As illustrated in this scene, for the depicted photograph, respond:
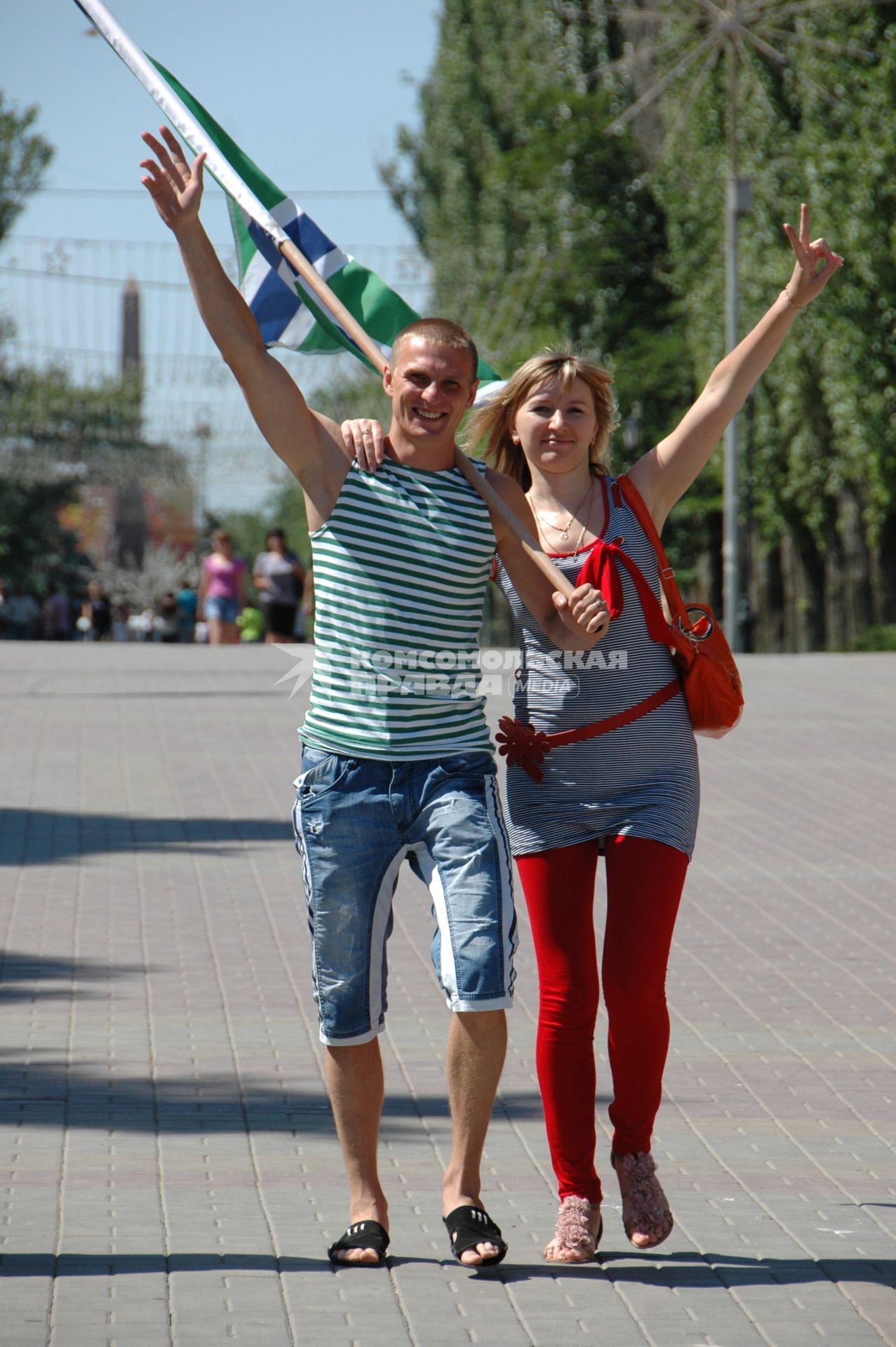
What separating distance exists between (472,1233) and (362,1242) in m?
0.22

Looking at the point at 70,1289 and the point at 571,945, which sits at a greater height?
the point at 571,945

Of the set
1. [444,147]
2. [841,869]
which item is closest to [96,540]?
[444,147]

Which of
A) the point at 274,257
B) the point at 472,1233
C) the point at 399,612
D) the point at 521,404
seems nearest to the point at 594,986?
the point at 472,1233

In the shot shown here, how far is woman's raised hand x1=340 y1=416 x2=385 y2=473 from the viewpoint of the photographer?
3.69 metres

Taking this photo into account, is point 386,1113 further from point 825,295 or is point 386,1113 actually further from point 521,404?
point 825,295

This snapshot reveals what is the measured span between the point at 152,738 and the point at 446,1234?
33.0ft

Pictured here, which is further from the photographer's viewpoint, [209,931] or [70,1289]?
[209,931]

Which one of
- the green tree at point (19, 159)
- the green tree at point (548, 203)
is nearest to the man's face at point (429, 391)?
the green tree at point (548, 203)

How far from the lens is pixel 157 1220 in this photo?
3.98m

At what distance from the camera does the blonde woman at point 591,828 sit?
3.79 m

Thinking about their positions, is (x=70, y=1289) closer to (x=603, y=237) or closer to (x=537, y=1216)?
(x=537, y=1216)

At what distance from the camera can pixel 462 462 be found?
12.4 ft

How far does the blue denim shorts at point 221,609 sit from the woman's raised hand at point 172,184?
20.1 m

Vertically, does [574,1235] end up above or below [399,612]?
below
